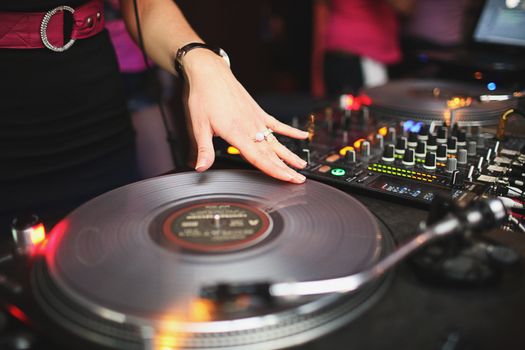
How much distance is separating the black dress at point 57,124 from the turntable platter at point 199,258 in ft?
1.35

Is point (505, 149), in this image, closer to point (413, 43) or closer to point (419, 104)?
point (419, 104)

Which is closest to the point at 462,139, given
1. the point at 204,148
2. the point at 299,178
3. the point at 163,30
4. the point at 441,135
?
the point at 441,135

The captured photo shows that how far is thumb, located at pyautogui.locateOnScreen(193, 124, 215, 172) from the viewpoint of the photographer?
99 centimetres

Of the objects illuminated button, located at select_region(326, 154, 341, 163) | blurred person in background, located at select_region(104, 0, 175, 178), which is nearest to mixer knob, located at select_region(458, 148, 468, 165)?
illuminated button, located at select_region(326, 154, 341, 163)

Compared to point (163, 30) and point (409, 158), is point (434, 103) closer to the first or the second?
point (409, 158)

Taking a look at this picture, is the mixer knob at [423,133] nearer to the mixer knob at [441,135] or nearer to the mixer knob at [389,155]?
the mixer knob at [441,135]

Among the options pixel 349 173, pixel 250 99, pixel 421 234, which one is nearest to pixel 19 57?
pixel 250 99

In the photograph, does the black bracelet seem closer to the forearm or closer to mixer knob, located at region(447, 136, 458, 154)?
the forearm

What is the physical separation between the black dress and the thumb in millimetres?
348

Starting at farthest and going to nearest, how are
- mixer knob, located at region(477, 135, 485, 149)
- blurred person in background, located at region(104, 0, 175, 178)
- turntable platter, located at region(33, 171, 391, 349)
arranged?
blurred person in background, located at region(104, 0, 175, 178)
mixer knob, located at region(477, 135, 485, 149)
turntable platter, located at region(33, 171, 391, 349)

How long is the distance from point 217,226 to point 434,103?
3.02ft

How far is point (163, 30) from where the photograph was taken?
1.24 meters

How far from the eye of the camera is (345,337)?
0.60 m

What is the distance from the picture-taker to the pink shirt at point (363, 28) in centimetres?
284
